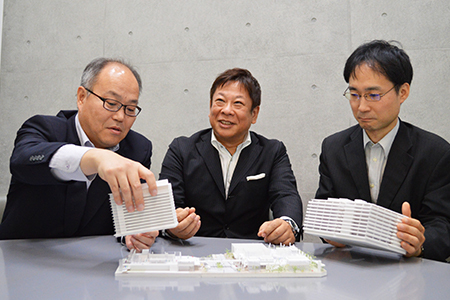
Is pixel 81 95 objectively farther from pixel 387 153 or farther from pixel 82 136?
pixel 387 153

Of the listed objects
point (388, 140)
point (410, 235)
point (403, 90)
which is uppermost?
point (403, 90)

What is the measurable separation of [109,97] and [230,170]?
34.2 inches

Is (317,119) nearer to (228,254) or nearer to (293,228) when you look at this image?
(293,228)

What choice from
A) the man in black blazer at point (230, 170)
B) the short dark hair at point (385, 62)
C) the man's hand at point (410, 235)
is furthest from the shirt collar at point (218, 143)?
the man's hand at point (410, 235)

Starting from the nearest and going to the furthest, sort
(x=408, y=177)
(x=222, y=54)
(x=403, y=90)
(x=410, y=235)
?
(x=410, y=235) → (x=408, y=177) → (x=403, y=90) → (x=222, y=54)

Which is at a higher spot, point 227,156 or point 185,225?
point 227,156

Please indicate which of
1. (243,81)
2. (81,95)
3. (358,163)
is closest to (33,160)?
(81,95)

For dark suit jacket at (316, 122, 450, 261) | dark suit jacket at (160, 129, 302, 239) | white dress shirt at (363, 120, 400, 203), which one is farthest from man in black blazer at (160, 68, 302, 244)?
white dress shirt at (363, 120, 400, 203)

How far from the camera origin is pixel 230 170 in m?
2.18

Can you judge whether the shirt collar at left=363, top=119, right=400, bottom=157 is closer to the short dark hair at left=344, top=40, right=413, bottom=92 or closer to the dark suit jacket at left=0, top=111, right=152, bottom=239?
the short dark hair at left=344, top=40, right=413, bottom=92

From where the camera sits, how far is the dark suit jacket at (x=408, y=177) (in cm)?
149

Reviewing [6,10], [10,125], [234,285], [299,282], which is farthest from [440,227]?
[6,10]

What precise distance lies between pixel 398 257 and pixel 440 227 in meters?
0.32

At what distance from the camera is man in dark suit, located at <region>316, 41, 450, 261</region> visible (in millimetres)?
1604
